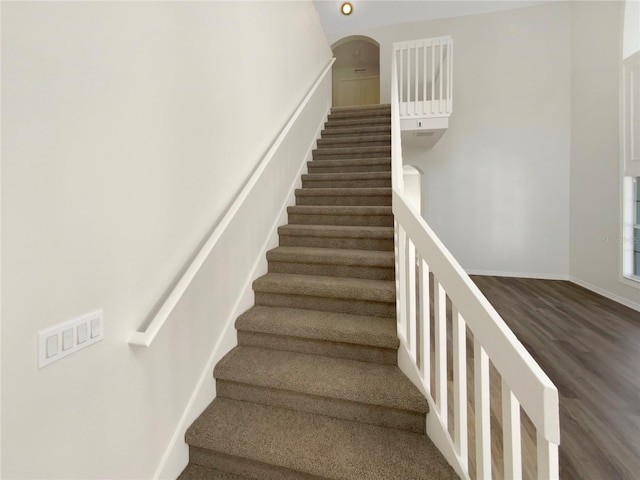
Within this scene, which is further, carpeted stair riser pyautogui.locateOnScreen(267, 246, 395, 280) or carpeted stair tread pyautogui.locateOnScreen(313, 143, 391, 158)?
carpeted stair tread pyautogui.locateOnScreen(313, 143, 391, 158)

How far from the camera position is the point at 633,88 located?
363cm

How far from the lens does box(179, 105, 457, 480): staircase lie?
122 centimetres

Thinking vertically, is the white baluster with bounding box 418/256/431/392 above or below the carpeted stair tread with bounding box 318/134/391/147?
below

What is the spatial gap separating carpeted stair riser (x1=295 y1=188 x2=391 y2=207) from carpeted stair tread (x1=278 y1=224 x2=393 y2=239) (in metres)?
0.43

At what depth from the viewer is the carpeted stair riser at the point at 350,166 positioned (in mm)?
3201

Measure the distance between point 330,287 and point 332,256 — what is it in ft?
0.96

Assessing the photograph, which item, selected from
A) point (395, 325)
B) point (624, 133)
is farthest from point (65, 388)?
point (624, 133)

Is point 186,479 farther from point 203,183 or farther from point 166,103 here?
point 166,103

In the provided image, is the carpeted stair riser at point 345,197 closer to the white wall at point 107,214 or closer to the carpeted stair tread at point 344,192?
the carpeted stair tread at point 344,192

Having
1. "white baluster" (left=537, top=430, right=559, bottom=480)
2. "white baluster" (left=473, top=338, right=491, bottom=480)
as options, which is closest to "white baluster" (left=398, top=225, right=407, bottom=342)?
"white baluster" (left=473, top=338, right=491, bottom=480)

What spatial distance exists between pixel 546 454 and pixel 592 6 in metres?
6.25

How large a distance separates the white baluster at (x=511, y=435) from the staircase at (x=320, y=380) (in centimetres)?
43

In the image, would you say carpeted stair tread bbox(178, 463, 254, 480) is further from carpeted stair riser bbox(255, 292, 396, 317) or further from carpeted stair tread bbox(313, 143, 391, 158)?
carpeted stair tread bbox(313, 143, 391, 158)

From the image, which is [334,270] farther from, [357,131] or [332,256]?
[357,131]
